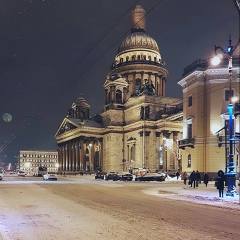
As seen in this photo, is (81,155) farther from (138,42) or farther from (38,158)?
(38,158)

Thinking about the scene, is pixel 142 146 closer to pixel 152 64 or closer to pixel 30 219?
pixel 152 64

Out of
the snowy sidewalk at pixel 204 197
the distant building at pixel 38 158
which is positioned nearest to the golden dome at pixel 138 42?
the snowy sidewalk at pixel 204 197

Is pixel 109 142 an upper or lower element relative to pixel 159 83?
lower

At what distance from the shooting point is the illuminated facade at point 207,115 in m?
48.5

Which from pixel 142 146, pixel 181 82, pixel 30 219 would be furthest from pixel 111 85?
pixel 30 219

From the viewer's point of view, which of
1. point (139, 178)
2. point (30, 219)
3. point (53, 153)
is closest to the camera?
point (30, 219)

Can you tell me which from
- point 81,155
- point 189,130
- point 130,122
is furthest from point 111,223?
point 81,155

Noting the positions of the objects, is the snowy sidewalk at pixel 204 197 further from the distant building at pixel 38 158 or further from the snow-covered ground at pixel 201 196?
the distant building at pixel 38 158

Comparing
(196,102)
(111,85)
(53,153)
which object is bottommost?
(53,153)

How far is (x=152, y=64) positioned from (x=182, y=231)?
9832cm

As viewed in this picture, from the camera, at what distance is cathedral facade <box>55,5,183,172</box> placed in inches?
3442

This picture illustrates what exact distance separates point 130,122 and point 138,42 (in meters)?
27.2

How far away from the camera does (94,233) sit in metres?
10.6

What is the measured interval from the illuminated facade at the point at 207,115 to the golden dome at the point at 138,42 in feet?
194
